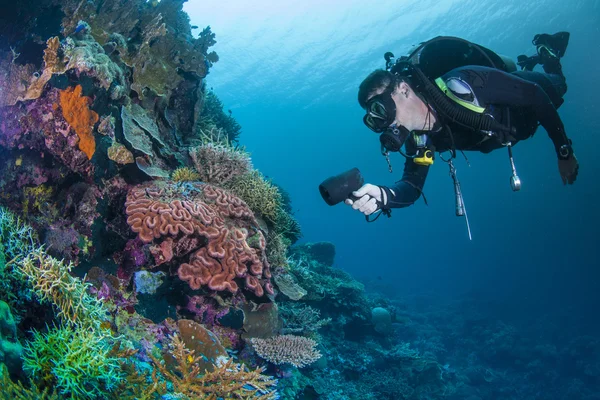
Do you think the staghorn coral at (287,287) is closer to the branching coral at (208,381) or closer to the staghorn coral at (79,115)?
the branching coral at (208,381)

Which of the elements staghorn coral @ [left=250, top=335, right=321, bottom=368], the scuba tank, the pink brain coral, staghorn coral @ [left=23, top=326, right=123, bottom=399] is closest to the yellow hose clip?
the scuba tank

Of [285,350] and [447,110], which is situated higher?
[447,110]

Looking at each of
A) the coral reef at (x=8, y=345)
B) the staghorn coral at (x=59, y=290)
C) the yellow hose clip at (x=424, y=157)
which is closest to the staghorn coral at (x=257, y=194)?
the yellow hose clip at (x=424, y=157)

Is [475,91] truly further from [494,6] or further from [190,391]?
[494,6]

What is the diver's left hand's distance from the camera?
3.49 metres

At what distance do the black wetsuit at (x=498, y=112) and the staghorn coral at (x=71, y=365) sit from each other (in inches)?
113

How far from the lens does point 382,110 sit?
10.8ft

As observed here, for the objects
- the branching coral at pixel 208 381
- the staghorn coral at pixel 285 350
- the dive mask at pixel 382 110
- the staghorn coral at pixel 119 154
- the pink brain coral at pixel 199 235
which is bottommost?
the branching coral at pixel 208 381

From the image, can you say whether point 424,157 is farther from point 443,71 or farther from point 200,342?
point 200,342

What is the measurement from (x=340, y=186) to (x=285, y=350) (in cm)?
281

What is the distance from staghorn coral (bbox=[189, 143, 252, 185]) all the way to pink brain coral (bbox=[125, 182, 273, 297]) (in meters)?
0.75

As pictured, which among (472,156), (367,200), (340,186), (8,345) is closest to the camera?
(8,345)

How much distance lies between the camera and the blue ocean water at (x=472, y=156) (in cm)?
3212

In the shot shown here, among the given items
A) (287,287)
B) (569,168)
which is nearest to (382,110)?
(569,168)
